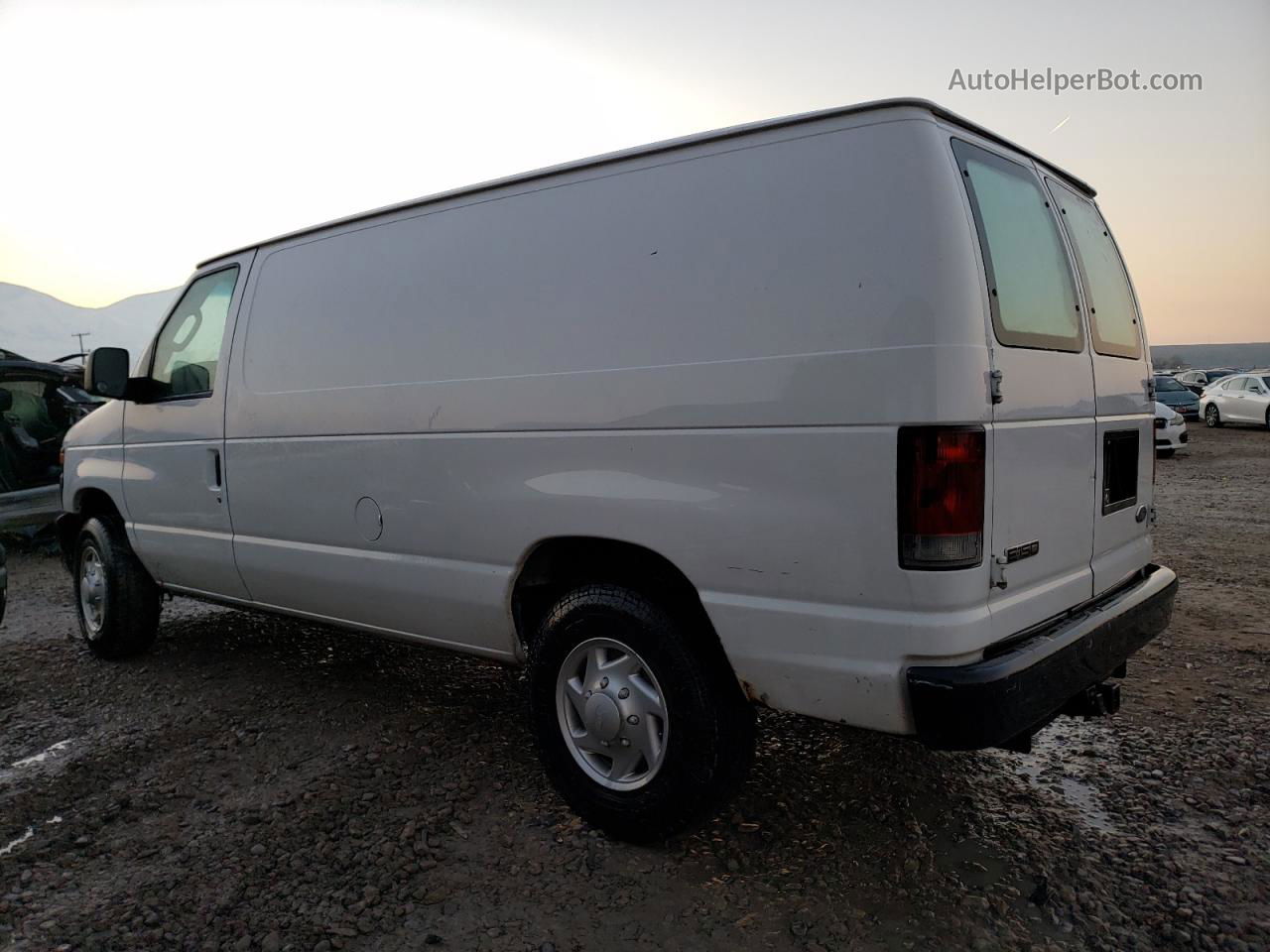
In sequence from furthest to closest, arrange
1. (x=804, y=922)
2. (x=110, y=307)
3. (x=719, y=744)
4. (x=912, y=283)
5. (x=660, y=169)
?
1. (x=110, y=307)
2. (x=660, y=169)
3. (x=719, y=744)
4. (x=804, y=922)
5. (x=912, y=283)

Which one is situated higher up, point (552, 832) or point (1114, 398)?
point (1114, 398)

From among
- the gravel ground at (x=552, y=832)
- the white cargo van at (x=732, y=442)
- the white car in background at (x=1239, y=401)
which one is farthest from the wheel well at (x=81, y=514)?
the white car in background at (x=1239, y=401)

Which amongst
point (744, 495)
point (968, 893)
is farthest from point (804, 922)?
point (744, 495)

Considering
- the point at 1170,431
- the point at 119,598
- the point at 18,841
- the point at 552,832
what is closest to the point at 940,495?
the point at 552,832

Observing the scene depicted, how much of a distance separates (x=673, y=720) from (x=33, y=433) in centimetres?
837

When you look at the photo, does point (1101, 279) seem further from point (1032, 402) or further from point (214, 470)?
point (214, 470)

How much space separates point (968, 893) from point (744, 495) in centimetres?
133

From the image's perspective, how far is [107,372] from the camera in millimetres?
4648

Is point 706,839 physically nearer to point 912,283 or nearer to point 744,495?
point 744,495

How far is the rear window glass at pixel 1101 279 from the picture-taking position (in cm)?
317

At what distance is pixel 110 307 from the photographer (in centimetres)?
15212

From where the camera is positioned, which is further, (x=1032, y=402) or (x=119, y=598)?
(x=119, y=598)

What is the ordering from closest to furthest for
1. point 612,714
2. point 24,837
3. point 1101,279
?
point 612,714, point 24,837, point 1101,279

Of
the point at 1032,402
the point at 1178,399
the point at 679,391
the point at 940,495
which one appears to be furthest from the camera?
the point at 1178,399
